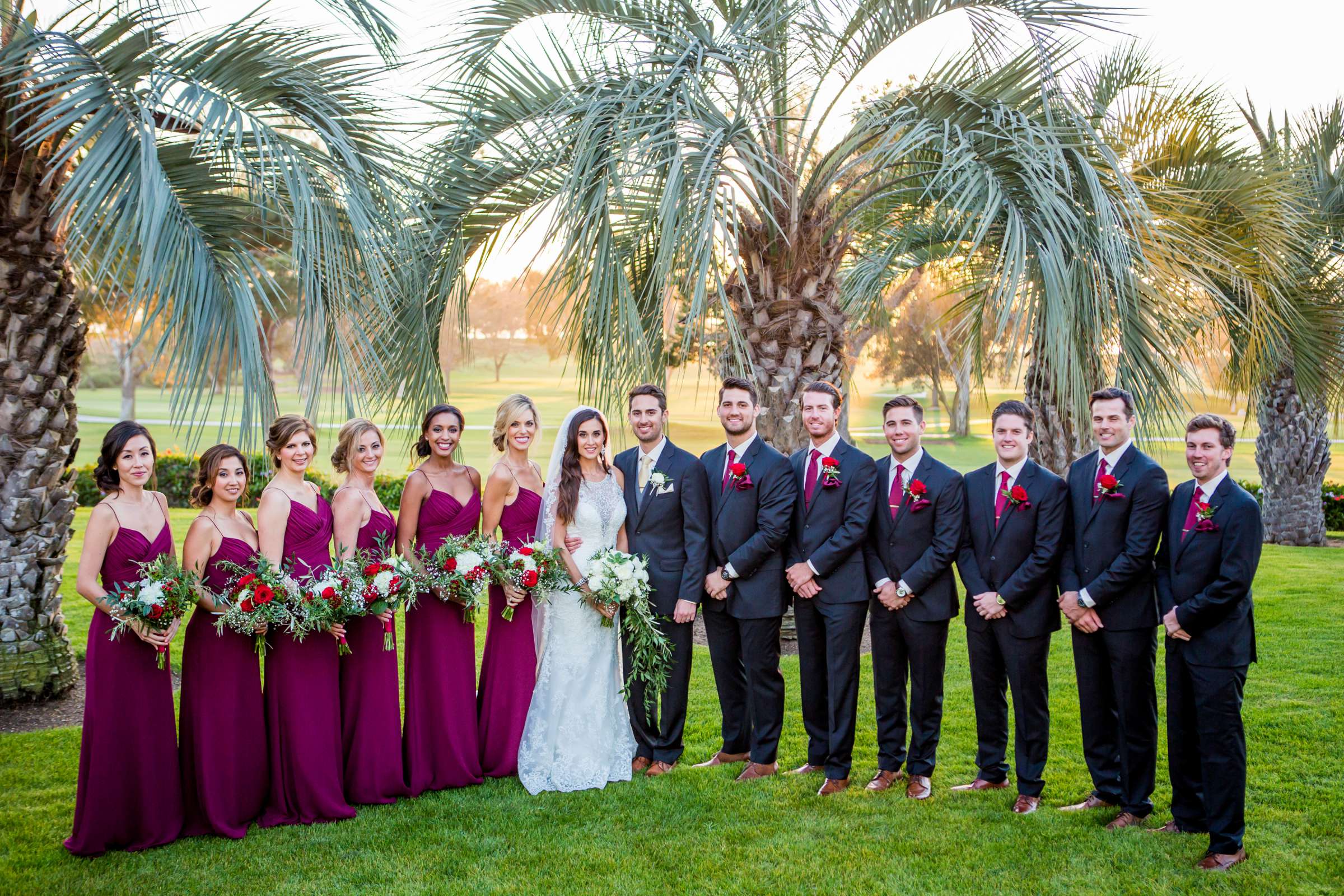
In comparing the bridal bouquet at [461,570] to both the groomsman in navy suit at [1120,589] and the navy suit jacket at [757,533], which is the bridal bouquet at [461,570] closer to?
the navy suit jacket at [757,533]

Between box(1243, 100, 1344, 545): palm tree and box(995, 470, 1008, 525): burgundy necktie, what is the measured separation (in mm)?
6990

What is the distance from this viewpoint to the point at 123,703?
479 cm

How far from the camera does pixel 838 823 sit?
16.6 ft

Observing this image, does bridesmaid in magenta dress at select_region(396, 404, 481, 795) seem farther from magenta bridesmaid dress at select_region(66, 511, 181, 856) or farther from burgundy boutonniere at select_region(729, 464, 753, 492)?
burgundy boutonniere at select_region(729, 464, 753, 492)

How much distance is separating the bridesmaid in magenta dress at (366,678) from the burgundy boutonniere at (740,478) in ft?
6.43

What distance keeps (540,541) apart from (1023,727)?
2.82 meters

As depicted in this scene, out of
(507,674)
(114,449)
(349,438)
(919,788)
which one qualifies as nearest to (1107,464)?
(919,788)

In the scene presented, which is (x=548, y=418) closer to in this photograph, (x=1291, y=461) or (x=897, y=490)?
(x=1291, y=461)

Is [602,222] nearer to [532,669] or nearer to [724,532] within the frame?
[724,532]

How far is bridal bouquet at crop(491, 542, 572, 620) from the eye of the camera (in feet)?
18.1

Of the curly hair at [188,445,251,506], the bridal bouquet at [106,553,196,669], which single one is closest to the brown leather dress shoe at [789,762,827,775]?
the bridal bouquet at [106,553,196,669]

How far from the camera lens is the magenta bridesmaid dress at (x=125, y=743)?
4730 millimetres

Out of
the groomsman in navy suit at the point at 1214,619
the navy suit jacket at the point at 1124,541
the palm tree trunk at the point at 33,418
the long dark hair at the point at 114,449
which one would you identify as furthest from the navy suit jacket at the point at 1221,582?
the palm tree trunk at the point at 33,418

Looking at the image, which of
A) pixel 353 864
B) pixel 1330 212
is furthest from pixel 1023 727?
pixel 1330 212
